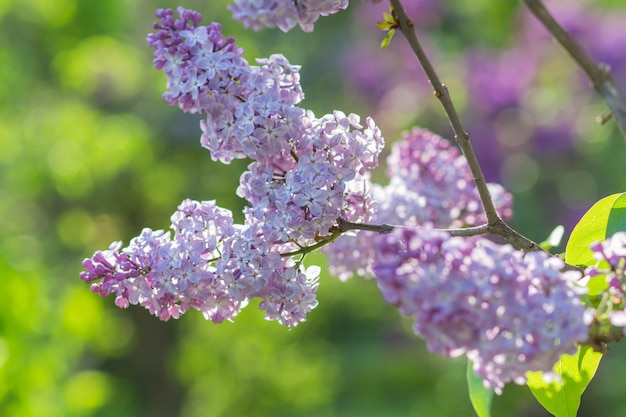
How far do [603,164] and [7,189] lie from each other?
2.69 metres

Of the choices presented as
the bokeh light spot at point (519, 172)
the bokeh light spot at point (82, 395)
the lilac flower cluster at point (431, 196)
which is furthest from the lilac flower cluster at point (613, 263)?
the bokeh light spot at point (519, 172)

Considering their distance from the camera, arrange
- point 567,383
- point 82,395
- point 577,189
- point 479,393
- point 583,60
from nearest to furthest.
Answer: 1. point 583,60
2. point 567,383
3. point 479,393
4. point 82,395
5. point 577,189

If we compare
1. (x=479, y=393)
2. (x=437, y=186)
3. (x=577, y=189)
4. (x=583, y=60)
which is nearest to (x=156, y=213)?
(x=577, y=189)

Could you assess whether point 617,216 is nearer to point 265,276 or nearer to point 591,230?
point 591,230

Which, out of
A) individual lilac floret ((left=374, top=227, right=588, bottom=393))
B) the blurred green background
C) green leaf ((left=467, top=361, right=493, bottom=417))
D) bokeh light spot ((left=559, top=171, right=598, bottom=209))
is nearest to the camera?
individual lilac floret ((left=374, top=227, right=588, bottom=393))

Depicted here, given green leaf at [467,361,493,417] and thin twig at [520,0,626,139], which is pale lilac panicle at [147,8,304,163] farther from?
green leaf at [467,361,493,417]

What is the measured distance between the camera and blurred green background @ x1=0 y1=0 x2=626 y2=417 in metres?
3.93

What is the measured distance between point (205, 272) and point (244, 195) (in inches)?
2.8

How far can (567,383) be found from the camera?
763mm

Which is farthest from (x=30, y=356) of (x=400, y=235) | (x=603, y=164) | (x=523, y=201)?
(x=400, y=235)

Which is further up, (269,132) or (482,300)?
(269,132)

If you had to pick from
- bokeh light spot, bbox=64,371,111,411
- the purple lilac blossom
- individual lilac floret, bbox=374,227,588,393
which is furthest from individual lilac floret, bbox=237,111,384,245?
bokeh light spot, bbox=64,371,111,411

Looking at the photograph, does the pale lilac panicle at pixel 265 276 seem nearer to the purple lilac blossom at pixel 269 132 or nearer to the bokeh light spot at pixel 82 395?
the purple lilac blossom at pixel 269 132

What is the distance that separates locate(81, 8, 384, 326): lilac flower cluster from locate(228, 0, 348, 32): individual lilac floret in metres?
0.07
